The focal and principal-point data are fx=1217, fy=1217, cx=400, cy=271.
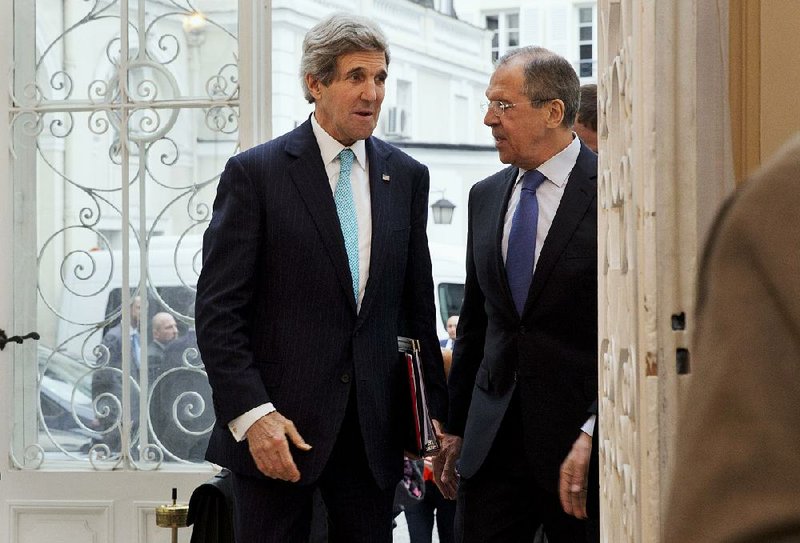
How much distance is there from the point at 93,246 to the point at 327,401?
1.55m

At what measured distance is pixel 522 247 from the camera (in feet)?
9.16

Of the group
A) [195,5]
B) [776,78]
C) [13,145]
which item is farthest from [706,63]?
[13,145]

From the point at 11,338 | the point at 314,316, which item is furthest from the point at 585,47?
the point at 314,316

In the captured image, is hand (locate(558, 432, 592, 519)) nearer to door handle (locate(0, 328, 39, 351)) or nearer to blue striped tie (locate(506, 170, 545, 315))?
blue striped tie (locate(506, 170, 545, 315))

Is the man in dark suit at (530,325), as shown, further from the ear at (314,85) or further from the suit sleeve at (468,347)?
the ear at (314,85)

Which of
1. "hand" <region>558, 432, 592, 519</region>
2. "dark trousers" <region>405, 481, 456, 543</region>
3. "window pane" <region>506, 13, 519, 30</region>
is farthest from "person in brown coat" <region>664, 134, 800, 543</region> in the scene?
"window pane" <region>506, 13, 519, 30</region>

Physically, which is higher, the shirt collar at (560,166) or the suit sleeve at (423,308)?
the shirt collar at (560,166)

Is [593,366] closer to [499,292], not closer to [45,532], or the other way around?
[499,292]

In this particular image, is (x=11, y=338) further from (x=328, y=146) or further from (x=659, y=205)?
(x=659, y=205)

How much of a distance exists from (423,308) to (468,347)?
0.59 feet

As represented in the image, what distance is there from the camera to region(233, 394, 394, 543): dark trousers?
2.69 metres

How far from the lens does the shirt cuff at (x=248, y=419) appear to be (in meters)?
2.62

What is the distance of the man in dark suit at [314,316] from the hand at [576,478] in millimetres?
407

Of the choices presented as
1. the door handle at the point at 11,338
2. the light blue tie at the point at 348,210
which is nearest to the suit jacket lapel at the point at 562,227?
the light blue tie at the point at 348,210
